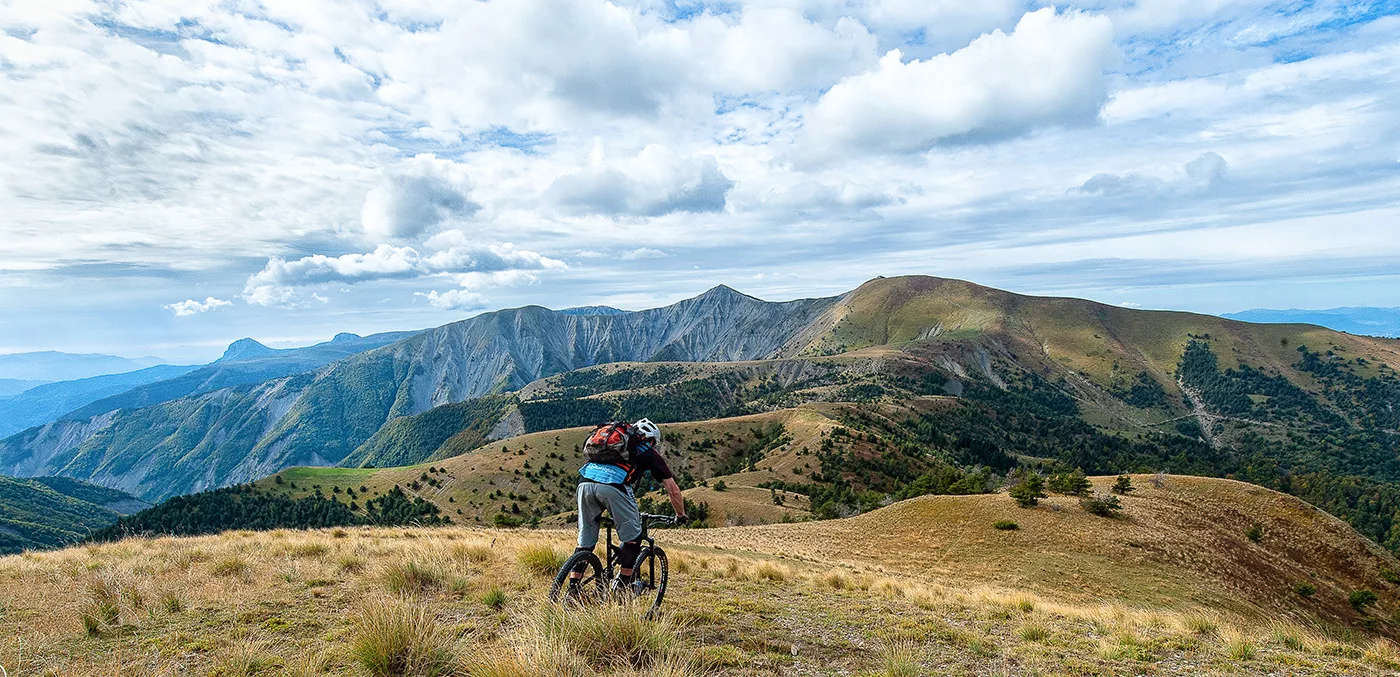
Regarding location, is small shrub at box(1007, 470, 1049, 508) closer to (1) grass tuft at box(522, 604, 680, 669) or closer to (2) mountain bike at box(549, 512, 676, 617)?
(2) mountain bike at box(549, 512, 676, 617)

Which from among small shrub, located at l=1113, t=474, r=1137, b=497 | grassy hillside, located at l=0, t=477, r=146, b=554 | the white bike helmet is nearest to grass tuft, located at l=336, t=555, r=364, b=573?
the white bike helmet

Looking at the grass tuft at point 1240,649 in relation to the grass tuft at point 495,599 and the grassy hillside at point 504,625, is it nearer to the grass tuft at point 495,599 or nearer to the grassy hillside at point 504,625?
the grassy hillside at point 504,625

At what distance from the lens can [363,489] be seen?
123 metres

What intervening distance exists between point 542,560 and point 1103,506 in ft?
116

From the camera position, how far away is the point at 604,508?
23.7 feet

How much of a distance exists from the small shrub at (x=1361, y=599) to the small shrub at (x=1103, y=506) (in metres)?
11.0

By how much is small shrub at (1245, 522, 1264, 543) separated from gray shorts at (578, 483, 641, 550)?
44.6 m

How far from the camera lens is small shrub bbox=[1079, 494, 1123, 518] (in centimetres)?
3266

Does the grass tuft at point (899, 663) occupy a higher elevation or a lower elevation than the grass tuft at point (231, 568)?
higher

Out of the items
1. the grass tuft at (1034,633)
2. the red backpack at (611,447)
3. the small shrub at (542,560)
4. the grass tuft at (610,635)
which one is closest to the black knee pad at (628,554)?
the red backpack at (611,447)

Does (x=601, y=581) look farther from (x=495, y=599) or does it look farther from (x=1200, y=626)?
(x=1200, y=626)

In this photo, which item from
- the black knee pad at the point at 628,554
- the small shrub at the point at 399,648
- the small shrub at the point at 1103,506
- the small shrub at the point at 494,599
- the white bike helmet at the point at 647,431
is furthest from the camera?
the small shrub at the point at 1103,506

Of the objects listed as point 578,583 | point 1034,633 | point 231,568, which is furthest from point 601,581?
point 231,568

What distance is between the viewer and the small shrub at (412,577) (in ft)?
28.7
